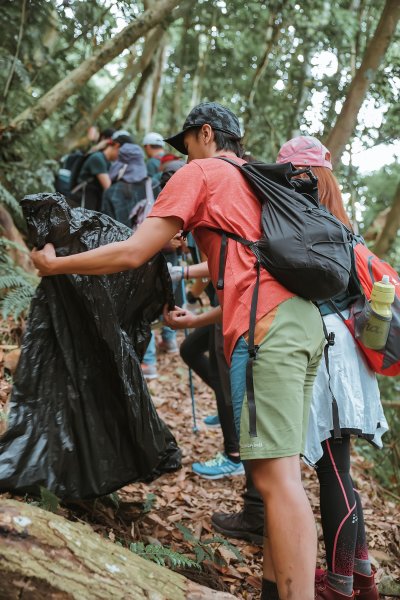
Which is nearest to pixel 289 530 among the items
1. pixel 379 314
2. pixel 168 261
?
pixel 379 314

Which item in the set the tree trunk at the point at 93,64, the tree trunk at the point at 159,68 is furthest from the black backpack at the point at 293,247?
the tree trunk at the point at 159,68

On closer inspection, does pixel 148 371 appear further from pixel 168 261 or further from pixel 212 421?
pixel 168 261

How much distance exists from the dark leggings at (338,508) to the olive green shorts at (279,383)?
1.96ft

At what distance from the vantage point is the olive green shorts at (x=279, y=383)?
2.21 metres

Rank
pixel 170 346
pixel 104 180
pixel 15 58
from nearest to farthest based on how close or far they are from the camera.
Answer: pixel 15 58
pixel 104 180
pixel 170 346

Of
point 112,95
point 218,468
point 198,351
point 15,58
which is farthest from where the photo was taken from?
point 112,95

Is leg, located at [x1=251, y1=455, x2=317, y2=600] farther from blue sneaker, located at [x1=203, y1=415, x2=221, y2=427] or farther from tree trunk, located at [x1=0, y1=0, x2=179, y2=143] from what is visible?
tree trunk, located at [x1=0, y1=0, x2=179, y2=143]

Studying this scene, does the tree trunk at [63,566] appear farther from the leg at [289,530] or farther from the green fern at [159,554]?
the green fern at [159,554]

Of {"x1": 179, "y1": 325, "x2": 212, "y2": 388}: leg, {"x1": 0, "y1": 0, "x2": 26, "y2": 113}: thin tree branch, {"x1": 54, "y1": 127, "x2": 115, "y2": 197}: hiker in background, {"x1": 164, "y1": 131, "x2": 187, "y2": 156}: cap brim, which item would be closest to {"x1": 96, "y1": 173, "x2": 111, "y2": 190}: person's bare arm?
{"x1": 54, "y1": 127, "x2": 115, "y2": 197}: hiker in background

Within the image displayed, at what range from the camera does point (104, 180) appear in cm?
732

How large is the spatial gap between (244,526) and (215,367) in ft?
4.18

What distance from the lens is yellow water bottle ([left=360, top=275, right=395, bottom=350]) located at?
8.65 ft

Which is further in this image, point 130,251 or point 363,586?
point 363,586

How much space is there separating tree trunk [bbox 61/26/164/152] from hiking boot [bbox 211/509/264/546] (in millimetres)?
7721
